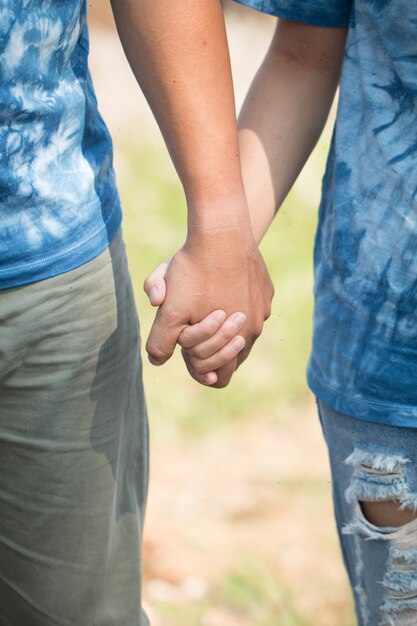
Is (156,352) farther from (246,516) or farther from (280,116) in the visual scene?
(246,516)

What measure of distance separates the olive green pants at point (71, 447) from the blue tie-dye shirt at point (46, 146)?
0.14 ft

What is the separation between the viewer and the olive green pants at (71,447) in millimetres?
1372

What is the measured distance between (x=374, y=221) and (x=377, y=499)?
0.36 meters

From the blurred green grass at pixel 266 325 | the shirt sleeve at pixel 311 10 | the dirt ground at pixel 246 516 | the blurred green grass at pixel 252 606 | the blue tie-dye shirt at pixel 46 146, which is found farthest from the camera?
the blurred green grass at pixel 266 325

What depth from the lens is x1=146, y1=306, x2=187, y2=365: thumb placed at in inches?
51.8

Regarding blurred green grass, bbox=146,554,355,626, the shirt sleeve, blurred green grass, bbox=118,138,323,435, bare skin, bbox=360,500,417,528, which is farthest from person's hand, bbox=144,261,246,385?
blurred green grass, bbox=118,138,323,435

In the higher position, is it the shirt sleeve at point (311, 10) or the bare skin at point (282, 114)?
the shirt sleeve at point (311, 10)

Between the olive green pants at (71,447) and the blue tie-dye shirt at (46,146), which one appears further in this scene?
the olive green pants at (71,447)

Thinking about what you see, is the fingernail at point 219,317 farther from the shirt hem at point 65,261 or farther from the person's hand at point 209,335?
the shirt hem at point 65,261

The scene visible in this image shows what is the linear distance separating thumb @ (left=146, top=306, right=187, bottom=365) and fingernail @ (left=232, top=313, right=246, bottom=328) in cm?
7

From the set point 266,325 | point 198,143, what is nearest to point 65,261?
point 198,143

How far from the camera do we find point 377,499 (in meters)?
1.31

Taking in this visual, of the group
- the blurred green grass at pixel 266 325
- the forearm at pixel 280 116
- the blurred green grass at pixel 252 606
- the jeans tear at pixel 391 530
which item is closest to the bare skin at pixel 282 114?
the forearm at pixel 280 116

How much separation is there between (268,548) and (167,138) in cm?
168
